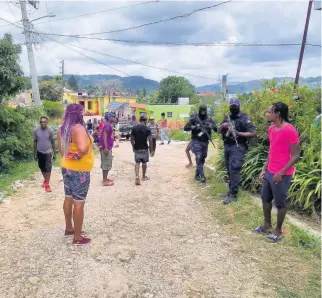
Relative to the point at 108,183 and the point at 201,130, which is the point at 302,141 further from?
the point at 108,183

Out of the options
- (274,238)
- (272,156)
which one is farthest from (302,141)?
(274,238)

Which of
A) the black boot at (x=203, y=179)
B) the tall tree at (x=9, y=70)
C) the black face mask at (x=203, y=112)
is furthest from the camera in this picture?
the tall tree at (x=9, y=70)

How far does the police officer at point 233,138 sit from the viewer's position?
18.8ft

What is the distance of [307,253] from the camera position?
405 cm

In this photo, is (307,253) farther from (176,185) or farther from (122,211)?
(176,185)

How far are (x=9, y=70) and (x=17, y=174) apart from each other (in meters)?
2.65

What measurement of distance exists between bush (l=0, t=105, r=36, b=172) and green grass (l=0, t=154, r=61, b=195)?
0.76 ft

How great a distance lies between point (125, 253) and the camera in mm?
4090

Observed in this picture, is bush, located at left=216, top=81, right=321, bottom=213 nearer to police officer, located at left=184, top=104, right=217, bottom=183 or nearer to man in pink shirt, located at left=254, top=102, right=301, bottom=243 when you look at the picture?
police officer, located at left=184, top=104, right=217, bottom=183

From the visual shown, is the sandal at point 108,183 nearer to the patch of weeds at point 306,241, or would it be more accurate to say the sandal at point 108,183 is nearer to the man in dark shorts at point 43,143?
the man in dark shorts at point 43,143

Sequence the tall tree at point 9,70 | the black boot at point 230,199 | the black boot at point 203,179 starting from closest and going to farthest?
the black boot at point 230,199
the black boot at point 203,179
the tall tree at point 9,70

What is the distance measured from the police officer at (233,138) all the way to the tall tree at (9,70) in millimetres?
6142

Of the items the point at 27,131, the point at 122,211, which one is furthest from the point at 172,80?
the point at 122,211

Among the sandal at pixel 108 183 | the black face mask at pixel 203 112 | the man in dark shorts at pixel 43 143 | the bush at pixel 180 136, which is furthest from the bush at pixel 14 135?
the bush at pixel 180 136
